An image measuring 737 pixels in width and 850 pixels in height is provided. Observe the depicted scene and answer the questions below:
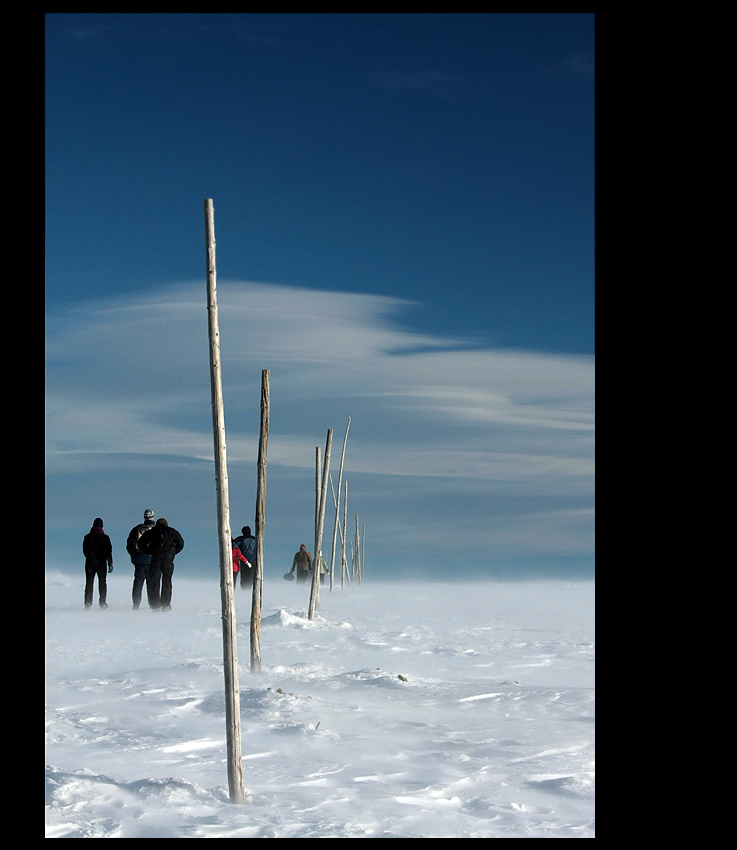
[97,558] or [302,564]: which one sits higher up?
[97,558]

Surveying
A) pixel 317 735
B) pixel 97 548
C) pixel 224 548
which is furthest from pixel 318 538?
pixel 224 548

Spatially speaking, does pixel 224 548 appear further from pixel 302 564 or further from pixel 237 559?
pixel 302 564

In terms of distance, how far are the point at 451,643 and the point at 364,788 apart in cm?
924

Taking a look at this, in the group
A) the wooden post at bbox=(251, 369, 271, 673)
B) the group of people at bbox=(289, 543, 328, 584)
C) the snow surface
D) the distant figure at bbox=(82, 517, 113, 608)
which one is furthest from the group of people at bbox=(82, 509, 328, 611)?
the group of people at bbox=(289, 543, 328, 584)

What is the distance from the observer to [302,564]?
23.7 m

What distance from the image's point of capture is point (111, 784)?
532cm

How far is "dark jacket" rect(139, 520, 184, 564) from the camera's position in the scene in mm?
15820

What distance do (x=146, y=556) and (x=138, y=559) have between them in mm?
155

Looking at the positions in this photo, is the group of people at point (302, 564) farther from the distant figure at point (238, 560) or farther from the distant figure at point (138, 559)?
the distant figure at point (138, 559)

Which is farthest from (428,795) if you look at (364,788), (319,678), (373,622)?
(373,622)

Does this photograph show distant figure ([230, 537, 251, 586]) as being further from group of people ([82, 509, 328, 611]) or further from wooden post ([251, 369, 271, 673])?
wooden post ([251, 369, 271, 673])

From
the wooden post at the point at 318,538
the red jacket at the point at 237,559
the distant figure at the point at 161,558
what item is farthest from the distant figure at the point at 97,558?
the wooden post at the point at 318,538

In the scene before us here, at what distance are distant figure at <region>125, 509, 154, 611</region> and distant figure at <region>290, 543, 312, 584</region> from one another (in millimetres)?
7366
